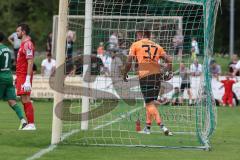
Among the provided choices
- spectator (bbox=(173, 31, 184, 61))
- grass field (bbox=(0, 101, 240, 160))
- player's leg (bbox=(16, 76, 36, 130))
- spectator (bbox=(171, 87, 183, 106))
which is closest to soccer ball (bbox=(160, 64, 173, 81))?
spectator (bbox=(173, 31, 184, 61))

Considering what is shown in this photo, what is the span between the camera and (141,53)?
15609mm

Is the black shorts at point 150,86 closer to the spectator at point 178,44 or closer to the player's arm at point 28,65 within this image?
the spectator at point 178,44

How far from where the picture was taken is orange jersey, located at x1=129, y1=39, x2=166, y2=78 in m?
15.6

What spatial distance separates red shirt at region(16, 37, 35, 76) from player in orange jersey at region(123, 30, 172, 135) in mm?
1887

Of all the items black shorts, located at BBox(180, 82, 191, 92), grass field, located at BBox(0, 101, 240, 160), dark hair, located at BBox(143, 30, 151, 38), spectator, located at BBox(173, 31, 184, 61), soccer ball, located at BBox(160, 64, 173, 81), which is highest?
dark hair, located at BBox(143, 30, 151, 38)

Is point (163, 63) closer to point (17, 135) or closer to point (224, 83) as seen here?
point (17, 135)

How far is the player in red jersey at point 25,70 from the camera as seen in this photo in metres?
15.6

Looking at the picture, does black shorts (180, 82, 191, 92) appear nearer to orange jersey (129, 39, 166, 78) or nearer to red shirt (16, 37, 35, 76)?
orange jersey (129, 39, 166, 78)

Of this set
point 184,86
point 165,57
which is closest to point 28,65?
point 165,57

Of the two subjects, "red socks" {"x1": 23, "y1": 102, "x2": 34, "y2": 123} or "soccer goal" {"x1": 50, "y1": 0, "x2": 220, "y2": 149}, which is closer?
"soccer goal" {"x1": 50, "y1": 0, "x2": 220, "y2": 149}

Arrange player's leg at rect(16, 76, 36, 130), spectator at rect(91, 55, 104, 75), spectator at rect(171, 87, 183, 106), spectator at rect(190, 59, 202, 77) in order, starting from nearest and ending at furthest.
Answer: player's leg at rect(16, 76, 36, 130) < spectator at rect(91, 55, 104, 75) < spectator at rect(171, 87, 183, 106) < spectator at rect(190, 59, 202, 77)

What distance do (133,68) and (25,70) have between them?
85.1 inches

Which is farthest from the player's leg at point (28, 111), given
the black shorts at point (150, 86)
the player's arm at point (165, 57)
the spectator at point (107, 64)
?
the spectator at point (107, 64)

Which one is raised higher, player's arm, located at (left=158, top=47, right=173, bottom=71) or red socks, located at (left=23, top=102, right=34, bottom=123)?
player's arm, located at (left=158, top=47, right=173, bottom=71)
